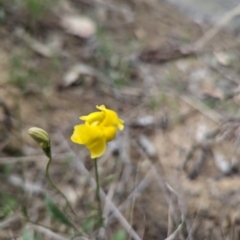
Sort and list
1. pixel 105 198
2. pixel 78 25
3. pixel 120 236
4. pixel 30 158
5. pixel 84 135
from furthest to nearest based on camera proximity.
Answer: pixel 78 25, pixel 30 158, pixel 105 198, pixel 120 236, pixel 84 135

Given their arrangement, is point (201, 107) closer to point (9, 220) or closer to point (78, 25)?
point (78, 25)

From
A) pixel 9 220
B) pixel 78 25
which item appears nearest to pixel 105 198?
pixel 9 220

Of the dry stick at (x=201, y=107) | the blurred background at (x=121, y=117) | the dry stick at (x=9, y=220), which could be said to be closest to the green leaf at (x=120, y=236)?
the blurred background at (x=121, y=117)

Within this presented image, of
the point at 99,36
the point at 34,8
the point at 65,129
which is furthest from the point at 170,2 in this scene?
the point at 65,129

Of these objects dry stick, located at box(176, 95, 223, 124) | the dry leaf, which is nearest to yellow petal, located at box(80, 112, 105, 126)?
dry stick, located at box(176, 95, 223, 124)

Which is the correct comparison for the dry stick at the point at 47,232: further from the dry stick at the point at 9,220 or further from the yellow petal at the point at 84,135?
the yellow petal at the point at 84,135

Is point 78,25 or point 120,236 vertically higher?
point 120,236

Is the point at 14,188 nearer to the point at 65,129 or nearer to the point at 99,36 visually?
the point at 65,129
